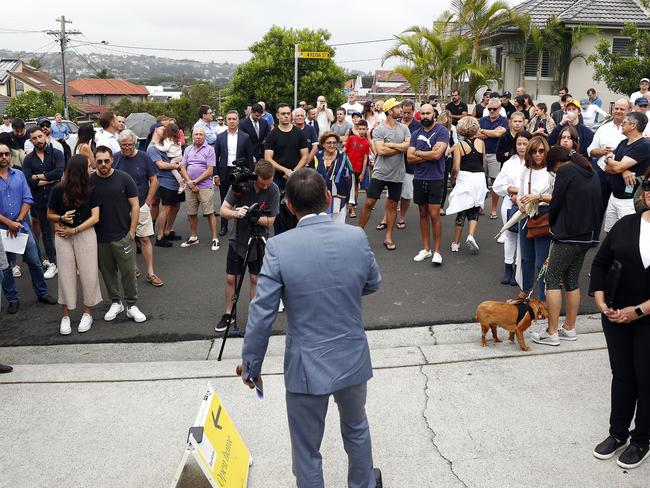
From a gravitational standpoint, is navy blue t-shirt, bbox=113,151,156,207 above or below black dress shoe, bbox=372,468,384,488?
above

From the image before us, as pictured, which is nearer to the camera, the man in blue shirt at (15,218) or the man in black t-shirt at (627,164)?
the man in black t-shirt at (627,164)

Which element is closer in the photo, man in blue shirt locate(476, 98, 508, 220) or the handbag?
the handbag

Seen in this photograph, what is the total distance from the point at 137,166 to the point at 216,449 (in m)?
4.93

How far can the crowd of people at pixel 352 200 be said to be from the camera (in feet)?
17.8

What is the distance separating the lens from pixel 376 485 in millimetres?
3756

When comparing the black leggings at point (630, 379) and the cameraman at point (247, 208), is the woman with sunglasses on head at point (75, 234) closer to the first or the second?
the cameraman at point (247, 208)

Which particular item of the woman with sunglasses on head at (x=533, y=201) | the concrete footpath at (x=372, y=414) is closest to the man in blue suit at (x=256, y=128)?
the woman with sunglasses on head at (x=533, y=201)

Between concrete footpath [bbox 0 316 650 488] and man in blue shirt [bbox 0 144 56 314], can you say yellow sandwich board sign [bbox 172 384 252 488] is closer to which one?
concrete footpath [bbox 0 316 650 488]

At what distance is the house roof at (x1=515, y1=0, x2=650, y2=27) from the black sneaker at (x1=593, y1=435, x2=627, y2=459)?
77.0ft

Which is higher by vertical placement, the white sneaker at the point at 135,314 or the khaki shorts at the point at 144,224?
the khaki shorts at the point at 144,224

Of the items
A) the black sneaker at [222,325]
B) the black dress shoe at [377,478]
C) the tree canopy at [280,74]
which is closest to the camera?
the black dress shoe at [377,478]

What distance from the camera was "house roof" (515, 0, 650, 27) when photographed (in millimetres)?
24781

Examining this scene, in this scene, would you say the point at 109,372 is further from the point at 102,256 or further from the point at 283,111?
the point at 283,111

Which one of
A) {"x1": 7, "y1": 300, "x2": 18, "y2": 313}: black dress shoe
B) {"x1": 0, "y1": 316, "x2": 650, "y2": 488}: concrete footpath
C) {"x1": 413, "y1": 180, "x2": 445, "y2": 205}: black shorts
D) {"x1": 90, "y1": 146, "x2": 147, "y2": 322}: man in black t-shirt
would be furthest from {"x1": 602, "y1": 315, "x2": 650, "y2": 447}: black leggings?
{"x1": 7, "y1": 300, "x2": 18, "y2": 313}: black dress shoe
